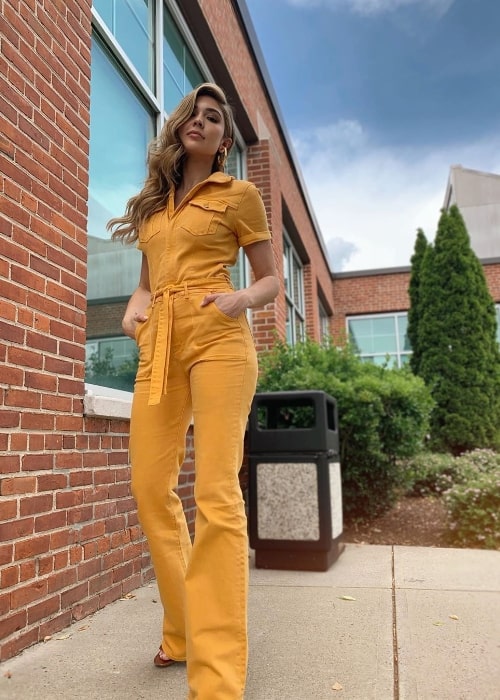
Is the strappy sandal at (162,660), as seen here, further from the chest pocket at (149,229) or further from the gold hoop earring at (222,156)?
the gold hoop earring at (222,156)

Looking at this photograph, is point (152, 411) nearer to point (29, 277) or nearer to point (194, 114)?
point (29, 277)

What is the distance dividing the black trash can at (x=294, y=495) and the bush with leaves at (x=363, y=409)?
4.19 ft

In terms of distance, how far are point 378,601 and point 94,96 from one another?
126 inches

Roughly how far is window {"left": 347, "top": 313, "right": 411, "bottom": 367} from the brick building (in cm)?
1292

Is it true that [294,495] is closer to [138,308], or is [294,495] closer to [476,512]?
[476,512]

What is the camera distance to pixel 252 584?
3.46 m

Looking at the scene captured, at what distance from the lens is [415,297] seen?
12.5 m

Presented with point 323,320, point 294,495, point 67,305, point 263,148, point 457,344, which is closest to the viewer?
A: point 67,305

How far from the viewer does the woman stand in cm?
170

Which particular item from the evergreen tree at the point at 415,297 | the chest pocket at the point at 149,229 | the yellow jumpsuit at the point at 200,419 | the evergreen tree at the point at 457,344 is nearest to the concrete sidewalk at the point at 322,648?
the yellow jumpsuit at the point at 200,419

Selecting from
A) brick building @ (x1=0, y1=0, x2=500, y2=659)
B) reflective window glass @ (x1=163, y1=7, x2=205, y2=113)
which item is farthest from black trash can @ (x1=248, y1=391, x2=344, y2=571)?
reflective window glass @ (x1=163, y1=7, x2=205, y2=113)

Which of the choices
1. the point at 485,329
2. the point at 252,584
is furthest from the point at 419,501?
the point at 485,329

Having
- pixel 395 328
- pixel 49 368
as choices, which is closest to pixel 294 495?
pixel 49 368

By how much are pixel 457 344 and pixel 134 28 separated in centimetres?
876
